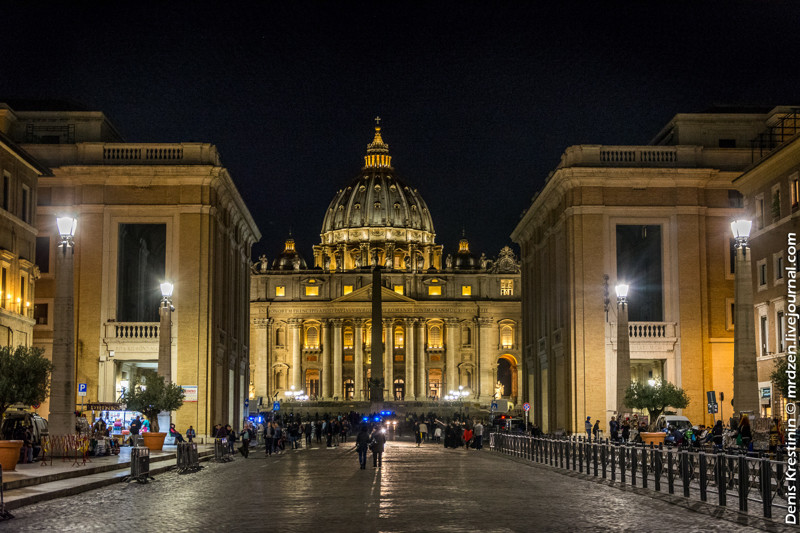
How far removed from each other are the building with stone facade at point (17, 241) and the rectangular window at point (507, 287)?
11518 centimetres

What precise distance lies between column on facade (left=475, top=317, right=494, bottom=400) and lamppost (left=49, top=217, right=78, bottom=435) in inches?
4884

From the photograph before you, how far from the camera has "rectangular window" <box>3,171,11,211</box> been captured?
1884 inches

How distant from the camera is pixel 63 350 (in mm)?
33562

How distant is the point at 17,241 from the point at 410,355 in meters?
112

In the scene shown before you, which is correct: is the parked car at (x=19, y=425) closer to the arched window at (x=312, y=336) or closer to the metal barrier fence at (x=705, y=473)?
the metal barrier fence at (x=705, y=473)

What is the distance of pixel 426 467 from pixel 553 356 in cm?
3509

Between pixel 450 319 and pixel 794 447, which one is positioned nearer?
pixel 794 447

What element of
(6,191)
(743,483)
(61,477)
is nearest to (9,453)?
(61,477)

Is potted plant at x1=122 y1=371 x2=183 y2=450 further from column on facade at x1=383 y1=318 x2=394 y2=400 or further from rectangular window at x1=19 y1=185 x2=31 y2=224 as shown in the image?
column on facade at x1=383 y1=318 x2=394 y2=400

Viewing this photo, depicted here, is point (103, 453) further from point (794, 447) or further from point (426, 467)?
point (794, 447)

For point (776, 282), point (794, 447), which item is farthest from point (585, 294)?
point (794, 447)

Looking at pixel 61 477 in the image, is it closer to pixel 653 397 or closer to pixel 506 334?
pixel 653 397

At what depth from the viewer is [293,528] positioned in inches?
698

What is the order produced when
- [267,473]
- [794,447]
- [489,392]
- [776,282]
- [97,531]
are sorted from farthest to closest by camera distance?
[489,392] < [776,282] < [267,473] < [794,447] < [97,531]
